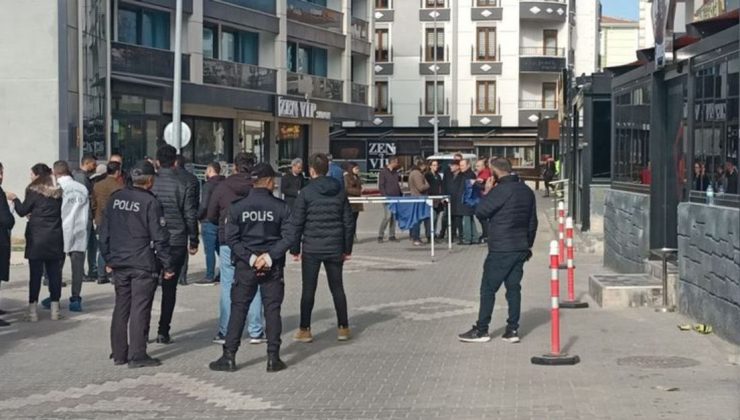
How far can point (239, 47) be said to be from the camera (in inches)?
1711

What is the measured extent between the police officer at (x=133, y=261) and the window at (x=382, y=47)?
6036 cm

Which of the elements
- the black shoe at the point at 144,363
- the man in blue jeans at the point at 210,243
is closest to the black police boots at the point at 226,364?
the black shoe at the point at 144,363

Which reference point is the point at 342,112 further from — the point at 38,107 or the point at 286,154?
the point at 38,107

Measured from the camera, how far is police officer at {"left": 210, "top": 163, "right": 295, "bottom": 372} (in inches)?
410

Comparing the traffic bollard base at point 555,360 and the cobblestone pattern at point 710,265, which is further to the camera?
the cobblestone pattern at point 710,265

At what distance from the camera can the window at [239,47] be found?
4234cm

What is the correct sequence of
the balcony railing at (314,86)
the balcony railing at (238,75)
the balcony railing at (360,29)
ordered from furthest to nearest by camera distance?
the balcony railing at (360,29)
the balcony railing at (314,86)
the balcony railing at (238,75)

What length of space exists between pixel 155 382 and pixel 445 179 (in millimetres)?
16271

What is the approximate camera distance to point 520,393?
918 centimetres

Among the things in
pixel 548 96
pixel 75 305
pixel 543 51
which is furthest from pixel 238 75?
A: pixel 548 96

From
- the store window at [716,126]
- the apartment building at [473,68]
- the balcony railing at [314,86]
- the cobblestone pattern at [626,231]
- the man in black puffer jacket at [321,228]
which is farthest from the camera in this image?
the apartment building at [473,68]

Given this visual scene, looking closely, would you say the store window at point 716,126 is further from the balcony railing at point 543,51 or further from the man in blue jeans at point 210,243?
the balcony railing at point 543,51

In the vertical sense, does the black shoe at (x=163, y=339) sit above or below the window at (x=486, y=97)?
below

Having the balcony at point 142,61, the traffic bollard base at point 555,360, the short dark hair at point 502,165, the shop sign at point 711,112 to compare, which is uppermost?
the balcony at point 142,61
